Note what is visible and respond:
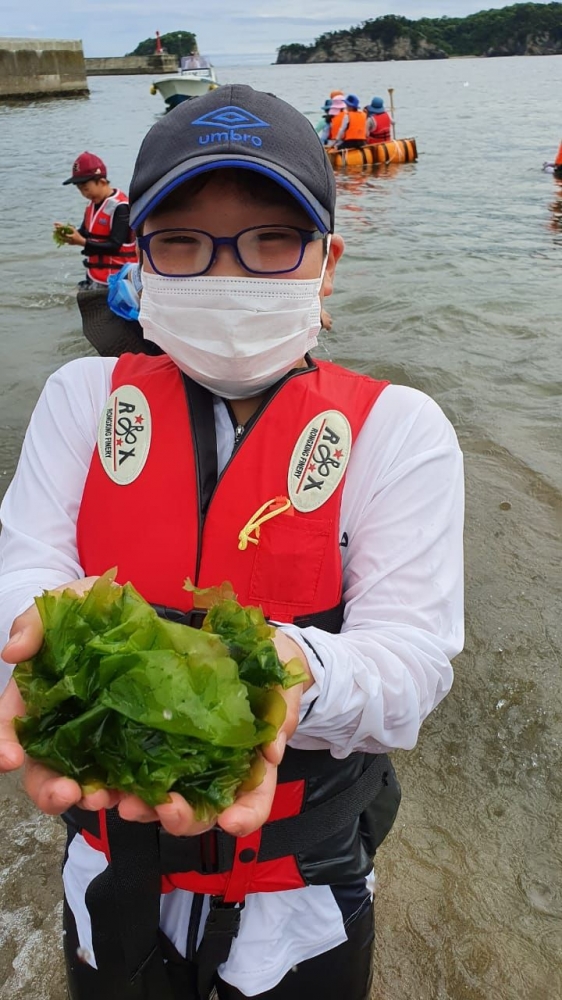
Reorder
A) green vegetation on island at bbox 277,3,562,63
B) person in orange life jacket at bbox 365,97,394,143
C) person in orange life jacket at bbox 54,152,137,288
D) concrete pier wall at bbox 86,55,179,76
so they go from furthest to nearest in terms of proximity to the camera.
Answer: green vegetation on island at bbox 277,3,562,63, concrete pier wall at bbox 86,55,179,76, person in orange life jacket at bbox 365,97,394,143, person in orange life jacket at bbox 54,152,137,288

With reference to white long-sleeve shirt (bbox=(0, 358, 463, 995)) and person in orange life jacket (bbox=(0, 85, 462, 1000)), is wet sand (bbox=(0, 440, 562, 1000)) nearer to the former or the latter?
person in orange life jacket (bbox=(0, 85, 462, 1000))

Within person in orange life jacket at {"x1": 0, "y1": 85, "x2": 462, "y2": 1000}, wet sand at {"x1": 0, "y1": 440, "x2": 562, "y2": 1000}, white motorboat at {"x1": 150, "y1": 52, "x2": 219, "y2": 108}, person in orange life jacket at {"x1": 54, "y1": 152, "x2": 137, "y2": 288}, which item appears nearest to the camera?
person in orange life jacket at {"x1": 0, "y1": 85, "x2": 462, "y2": 1000}

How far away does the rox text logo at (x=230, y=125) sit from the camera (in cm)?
189

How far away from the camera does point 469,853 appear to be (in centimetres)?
315

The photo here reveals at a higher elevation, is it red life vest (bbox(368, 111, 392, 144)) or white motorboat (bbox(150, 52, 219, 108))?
white motorboat (bbox(150, 52, 219, 108))

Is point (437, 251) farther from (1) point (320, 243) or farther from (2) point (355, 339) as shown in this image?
(1) point (320, 243)

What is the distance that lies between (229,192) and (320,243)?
13.1 inches

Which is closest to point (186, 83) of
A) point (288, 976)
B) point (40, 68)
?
point (40, 68)

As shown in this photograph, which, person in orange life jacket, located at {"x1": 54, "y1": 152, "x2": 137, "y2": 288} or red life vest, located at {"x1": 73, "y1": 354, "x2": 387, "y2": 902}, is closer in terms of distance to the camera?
red life vest, located at {"x1": 73, "y1": 354, "x2": 387, "y2": 902}

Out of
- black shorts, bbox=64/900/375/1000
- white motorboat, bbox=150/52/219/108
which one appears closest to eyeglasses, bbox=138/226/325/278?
black shorts, bbox=64/900/375/1000

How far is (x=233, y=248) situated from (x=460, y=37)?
173129 millimetres

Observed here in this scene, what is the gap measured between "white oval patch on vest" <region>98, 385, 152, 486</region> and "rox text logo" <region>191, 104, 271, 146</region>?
2.46 feet

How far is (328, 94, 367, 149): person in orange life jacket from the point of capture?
24.8m

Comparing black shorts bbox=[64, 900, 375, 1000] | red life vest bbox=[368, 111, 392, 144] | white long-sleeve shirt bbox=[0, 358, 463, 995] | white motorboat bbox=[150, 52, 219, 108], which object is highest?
white motorboat bbox=[150, 52, 219, 108]
